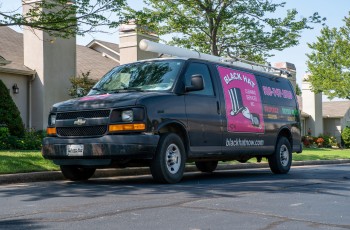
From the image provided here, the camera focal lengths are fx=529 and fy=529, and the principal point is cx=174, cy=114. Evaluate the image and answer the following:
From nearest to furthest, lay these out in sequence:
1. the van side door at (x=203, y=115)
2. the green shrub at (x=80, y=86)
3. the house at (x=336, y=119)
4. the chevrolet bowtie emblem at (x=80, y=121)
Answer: the chevrolet bowtie emblem at (x=80, y=121)
the van side door at (x=203, y=115)
the green shrub at (x=80, y=86)
the house at (x=336, y=119)

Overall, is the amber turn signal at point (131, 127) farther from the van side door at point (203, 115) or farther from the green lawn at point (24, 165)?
the green lawn at point (24, 165)

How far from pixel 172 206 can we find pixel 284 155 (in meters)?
6.78

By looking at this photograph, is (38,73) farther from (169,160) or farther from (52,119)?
(169,160)

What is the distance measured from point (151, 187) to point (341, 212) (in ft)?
10.1

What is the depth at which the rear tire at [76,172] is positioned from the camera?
9.40 meters

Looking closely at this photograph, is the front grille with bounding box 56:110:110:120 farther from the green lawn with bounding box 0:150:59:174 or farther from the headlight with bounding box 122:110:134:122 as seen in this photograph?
the green lawn with bounding box 0:150:59:174

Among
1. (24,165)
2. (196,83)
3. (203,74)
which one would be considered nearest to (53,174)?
(24,165)

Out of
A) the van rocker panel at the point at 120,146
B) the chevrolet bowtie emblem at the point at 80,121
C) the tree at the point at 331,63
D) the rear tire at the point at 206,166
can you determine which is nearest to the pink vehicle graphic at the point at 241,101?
the rear tire at the point at 206,166

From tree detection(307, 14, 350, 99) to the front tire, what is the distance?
31.7 m

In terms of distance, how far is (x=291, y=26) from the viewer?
2208 cm

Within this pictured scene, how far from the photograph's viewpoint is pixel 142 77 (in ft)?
30.8

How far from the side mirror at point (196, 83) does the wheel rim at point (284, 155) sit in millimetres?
4111

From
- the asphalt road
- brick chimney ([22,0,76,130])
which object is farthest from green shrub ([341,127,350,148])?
Answer: the asphalt road

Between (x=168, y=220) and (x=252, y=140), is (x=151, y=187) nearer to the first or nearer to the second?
(x=168, y=220)
